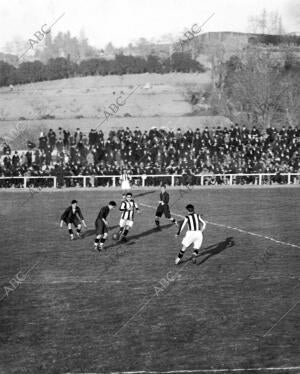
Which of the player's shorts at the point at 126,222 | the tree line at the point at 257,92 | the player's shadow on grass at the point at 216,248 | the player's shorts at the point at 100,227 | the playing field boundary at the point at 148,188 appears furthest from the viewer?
the tree line at the point at 257,92

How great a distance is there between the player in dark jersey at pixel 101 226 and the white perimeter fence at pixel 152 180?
20.5m

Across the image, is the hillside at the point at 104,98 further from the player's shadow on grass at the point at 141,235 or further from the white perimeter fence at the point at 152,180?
the player's shadow on grass at the point at 141,235

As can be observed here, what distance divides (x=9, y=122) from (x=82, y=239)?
147ft

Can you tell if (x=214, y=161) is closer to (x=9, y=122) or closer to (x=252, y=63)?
(x=9, y=122)

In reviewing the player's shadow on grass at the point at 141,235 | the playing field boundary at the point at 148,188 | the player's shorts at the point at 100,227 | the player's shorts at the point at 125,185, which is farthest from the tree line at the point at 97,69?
the player's shorts at the point at 100,227

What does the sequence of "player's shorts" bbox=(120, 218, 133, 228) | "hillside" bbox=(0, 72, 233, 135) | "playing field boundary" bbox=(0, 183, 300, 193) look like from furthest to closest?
"hillside" bbox=(0, 72, 233, 135), "playing field boundary" bbox=(0, 183, 300, 193), "player's shorts" bbox=(120, 218, 133, 228)

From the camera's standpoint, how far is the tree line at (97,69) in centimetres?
9700

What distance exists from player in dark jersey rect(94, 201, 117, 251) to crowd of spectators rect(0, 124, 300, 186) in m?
20.7

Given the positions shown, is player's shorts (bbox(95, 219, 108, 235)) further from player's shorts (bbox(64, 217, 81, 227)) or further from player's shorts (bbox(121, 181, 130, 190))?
player's shorts (bbox(121, 181, 130, 190))

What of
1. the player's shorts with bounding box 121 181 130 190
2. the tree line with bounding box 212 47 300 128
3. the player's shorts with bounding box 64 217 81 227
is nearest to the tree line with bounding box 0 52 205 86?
the tree line with bounding box 212 47 300 128

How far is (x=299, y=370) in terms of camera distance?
12.3 metres

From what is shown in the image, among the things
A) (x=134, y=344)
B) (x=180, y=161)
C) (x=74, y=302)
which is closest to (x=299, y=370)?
(x=134, y=344)

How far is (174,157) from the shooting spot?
44.8 m

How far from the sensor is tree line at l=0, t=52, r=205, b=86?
9700 centimetres
